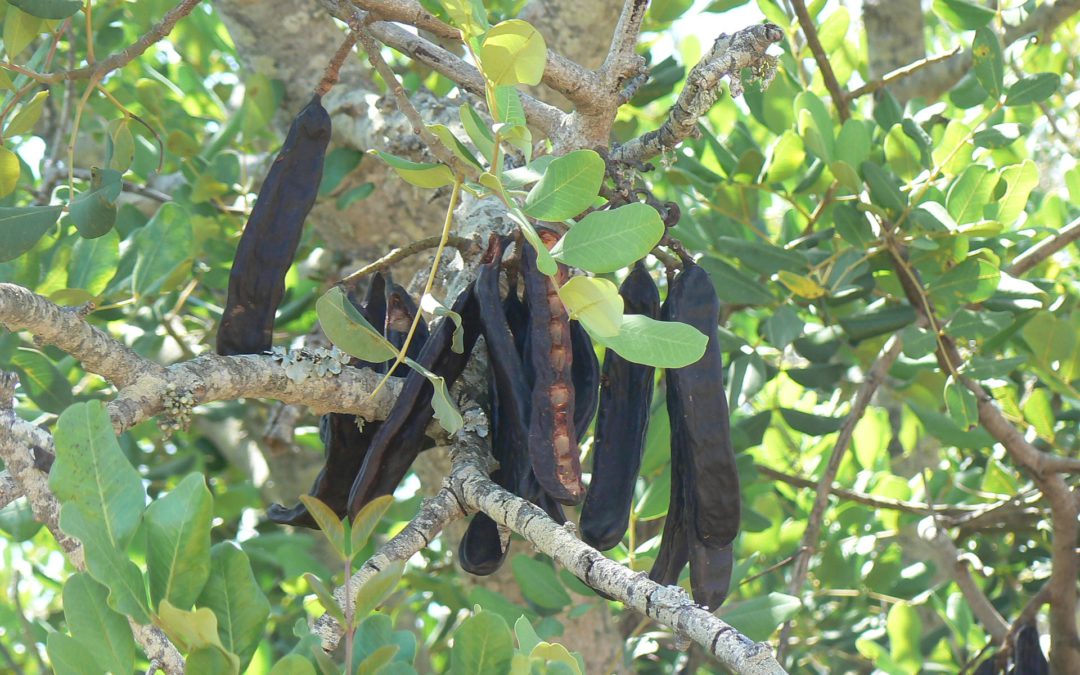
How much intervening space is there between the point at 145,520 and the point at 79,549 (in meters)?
0.17

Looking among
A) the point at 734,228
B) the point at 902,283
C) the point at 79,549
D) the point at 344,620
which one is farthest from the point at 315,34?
the point at 344,620

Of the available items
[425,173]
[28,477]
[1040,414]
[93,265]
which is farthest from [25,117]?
[1040,414]

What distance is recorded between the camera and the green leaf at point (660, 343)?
0.92m

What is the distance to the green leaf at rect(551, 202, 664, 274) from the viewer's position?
37.0 inches

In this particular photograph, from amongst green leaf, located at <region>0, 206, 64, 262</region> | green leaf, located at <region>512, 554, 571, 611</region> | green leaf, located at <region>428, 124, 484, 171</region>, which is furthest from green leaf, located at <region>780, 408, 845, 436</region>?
green leaf, located at <region>0, 206, 64, 262</region>

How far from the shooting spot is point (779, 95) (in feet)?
7.02

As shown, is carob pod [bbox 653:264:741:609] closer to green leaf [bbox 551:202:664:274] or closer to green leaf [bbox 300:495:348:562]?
green leaf [bbox 551:202:664:274]

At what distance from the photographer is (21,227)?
1259 mm

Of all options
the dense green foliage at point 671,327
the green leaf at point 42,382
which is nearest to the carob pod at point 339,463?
the dense green foliage at point 671,327

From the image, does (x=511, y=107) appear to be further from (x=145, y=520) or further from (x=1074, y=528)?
(x=1074, y=528)

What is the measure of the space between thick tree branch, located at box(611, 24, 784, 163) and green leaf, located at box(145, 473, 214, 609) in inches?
26.0

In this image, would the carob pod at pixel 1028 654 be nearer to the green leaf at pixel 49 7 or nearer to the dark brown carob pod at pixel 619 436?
the dark brown carob pod at pixel 619 436

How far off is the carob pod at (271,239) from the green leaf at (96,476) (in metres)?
0.43

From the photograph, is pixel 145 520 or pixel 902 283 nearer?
pixel 145 520
